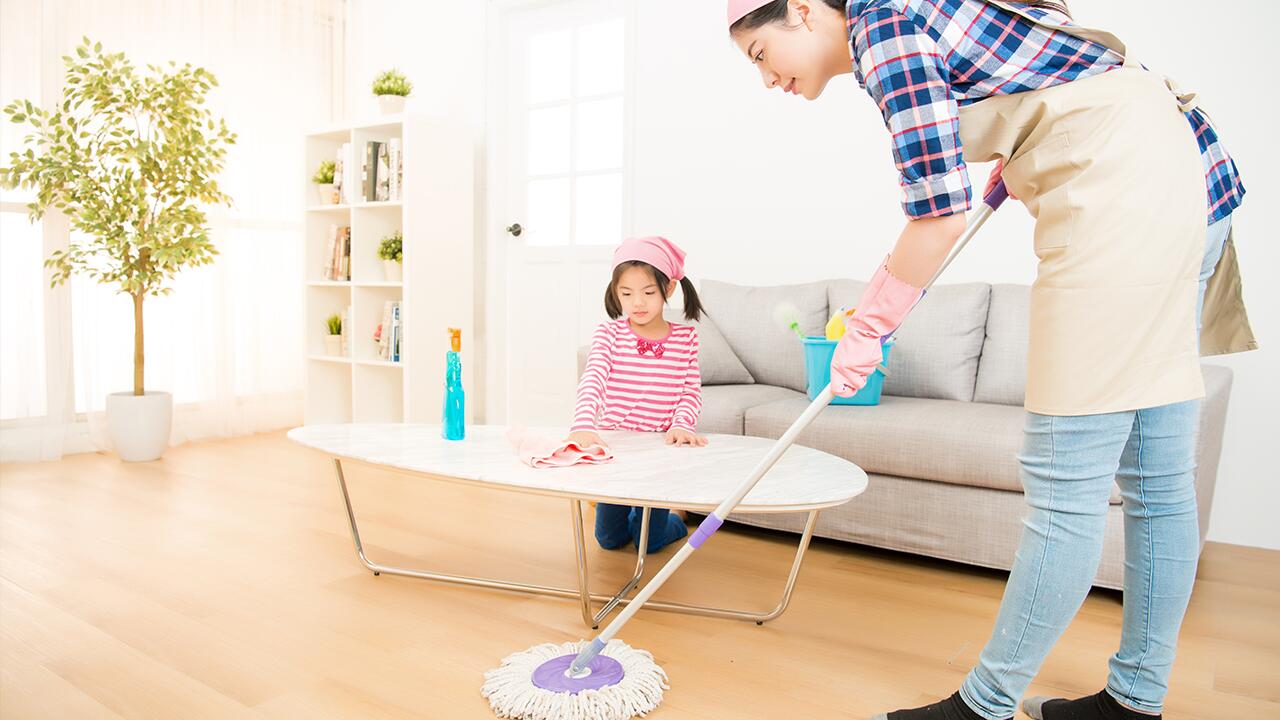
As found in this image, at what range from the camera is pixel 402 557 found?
234 centimetres

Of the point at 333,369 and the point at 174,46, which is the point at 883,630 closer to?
the point at 333,369

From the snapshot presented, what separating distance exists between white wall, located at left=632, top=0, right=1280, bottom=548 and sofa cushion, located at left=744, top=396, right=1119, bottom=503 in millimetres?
770

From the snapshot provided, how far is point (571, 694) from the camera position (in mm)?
1434

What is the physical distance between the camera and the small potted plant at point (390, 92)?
393 cm

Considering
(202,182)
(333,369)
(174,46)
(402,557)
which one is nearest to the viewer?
(402,557)

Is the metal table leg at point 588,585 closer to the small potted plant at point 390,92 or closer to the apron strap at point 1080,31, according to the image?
the apron strap at point 1080,31

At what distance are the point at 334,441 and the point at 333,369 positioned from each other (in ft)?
8.27

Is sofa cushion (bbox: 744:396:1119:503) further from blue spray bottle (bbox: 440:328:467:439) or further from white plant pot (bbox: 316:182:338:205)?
white plant pot (bbox: 316:182:338:205)

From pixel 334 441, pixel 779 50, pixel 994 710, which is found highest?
pixel 779 50

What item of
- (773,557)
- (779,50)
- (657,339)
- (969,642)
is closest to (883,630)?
(969,642)

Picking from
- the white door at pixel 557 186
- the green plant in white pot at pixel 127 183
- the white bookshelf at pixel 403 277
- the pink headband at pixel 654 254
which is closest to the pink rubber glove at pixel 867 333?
the pink headband at pixel 654 254

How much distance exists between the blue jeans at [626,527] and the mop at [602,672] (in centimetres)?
76

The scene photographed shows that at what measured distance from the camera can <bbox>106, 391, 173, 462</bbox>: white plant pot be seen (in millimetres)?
3535

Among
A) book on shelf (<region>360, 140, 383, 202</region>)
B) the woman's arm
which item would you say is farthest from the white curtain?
the woman's arm
